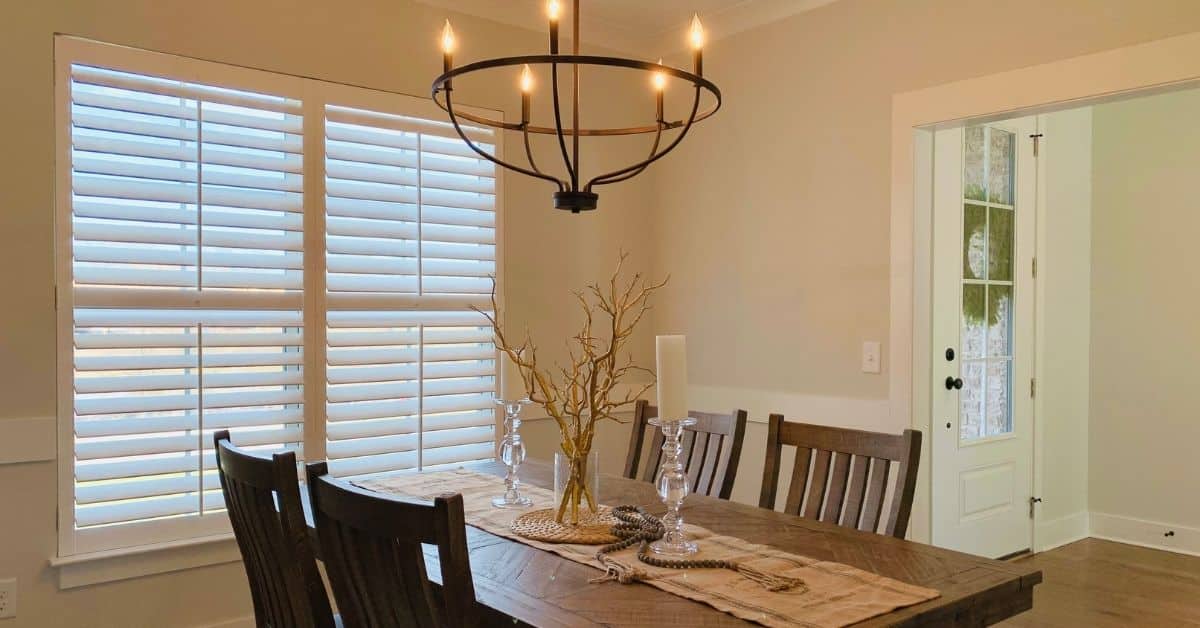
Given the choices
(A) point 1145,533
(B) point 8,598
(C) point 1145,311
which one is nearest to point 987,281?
(C) point 1145,311

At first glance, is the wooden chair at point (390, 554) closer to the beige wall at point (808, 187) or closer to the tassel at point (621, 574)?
the tassel at point (621, 574)

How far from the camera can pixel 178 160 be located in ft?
9.80

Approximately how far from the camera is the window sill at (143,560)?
282cm

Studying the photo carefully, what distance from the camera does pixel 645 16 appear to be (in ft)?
13.4

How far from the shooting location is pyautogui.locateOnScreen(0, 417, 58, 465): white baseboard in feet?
8.91

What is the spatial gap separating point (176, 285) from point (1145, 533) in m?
4.90

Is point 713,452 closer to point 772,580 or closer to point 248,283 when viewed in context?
point 772,580

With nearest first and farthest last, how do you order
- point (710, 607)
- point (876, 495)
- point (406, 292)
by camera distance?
1. point (710, 607)
2. point (876, 495)
3. point (406, 292)

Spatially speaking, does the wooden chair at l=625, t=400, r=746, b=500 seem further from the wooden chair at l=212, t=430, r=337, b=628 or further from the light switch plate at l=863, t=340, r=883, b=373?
the wooden chair at l=212, t=430, r=337, b=628

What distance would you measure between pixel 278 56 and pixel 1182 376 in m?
4.68

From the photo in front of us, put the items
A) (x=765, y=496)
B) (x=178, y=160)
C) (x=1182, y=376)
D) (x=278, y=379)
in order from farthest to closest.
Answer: (x=1182, y=376), (x=278, y=379), (x=178, y=160), (x=765, y=496)

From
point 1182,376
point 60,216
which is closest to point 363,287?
point 60,216

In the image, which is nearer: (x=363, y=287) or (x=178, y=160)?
(x=178, y=160)

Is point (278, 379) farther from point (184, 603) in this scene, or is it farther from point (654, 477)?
point (654, 477)
